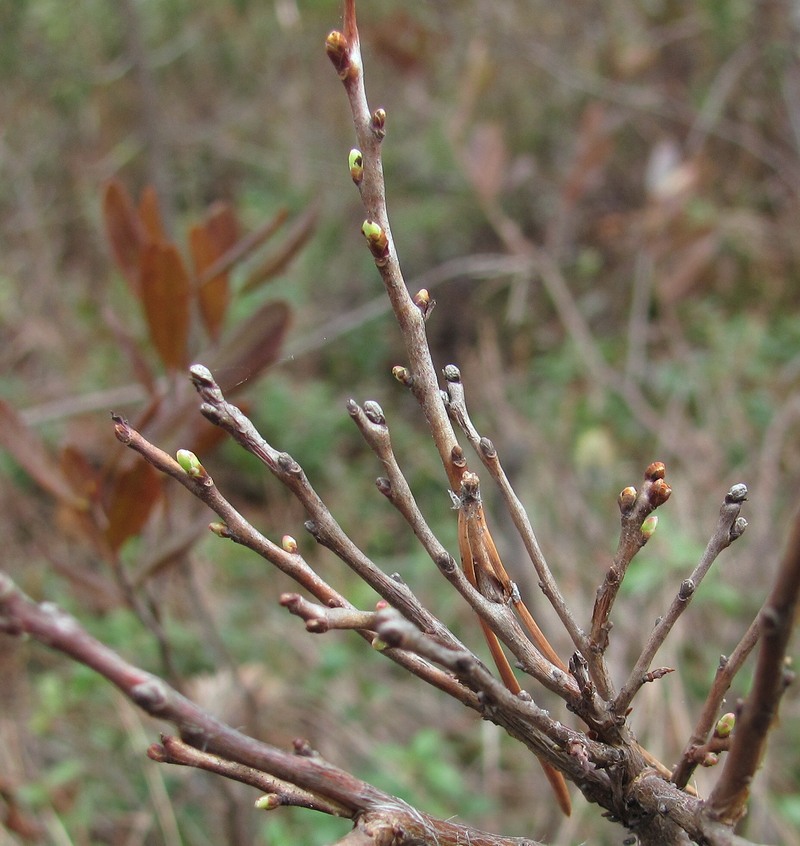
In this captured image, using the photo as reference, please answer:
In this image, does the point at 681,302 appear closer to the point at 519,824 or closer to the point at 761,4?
the point at 761,4

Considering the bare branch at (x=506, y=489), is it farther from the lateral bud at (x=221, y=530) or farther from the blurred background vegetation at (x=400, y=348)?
the blurred background vegetation at (x=400, y=348)

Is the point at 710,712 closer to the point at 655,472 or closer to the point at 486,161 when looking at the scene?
the point at 655,472

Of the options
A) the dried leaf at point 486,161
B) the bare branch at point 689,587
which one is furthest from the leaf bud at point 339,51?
the dried leaf at point 486,161

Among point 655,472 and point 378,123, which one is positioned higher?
point 378,123

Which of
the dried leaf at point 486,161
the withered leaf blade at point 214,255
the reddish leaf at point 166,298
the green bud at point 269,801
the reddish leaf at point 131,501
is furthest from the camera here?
the dried leaf at point 486,161

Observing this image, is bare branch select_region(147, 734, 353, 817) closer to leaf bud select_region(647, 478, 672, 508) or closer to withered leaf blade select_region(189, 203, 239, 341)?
leaf bud select_region(647, 478, 672, 508)

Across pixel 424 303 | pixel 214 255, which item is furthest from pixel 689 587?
pixel 214 255
